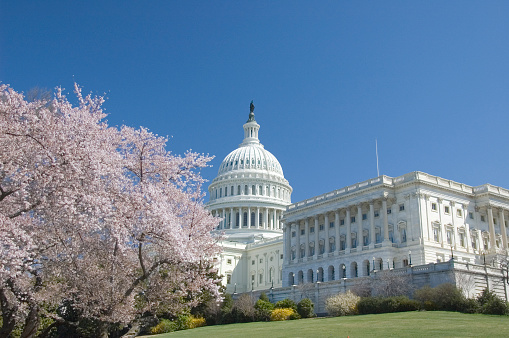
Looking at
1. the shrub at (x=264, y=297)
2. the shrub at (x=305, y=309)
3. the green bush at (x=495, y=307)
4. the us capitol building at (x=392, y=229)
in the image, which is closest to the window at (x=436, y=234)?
the us capitol building at (x=392, y=229)

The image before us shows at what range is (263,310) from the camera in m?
60.2

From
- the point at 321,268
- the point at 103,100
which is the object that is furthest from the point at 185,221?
the point at 321,268

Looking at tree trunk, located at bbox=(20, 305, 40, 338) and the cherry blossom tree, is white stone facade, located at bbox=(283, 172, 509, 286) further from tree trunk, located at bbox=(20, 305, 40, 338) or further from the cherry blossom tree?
tree trunk, located at bbox=(20, 305, 40, 338)

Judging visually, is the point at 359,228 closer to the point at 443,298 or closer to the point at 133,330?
the point at 443,298

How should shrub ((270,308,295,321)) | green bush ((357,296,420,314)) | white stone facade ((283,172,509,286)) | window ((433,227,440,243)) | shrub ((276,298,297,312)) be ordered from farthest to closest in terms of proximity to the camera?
window ((433,227,440,243)) → white stone facade ((283,172,509,286)) → shrub ((276,298,297,312)) → shrub ((270,308,295,321)) → green bush ((357,296,420,314))

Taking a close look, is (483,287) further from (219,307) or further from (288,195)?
(288,195)

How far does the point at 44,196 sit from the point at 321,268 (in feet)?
255

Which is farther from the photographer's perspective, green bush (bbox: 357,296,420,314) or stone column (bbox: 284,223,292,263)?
stone column (bbox: 284,223,292,263)

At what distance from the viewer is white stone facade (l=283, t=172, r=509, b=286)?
80.4 metres

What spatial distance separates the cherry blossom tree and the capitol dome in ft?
379

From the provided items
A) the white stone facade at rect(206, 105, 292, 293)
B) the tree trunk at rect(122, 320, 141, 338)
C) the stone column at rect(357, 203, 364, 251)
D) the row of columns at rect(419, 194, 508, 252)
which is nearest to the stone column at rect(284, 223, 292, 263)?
the white stone facade at rect(206, 105, 292, 293)

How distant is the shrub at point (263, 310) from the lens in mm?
Answer: 59591

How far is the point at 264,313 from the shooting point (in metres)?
59.8

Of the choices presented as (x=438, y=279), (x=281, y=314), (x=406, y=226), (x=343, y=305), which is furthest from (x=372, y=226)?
(x=343, y=305)
